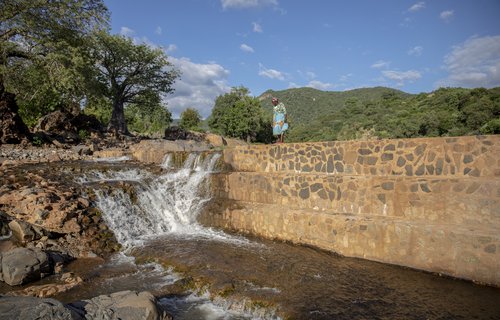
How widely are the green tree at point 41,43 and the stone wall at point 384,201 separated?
1153cm

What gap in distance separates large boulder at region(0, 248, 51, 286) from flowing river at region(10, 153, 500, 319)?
51cm

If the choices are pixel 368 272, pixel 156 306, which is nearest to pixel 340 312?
pixel 368 272

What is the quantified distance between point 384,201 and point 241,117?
1430 inches

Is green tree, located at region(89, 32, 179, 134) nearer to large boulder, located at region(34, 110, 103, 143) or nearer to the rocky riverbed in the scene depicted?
large boulder, located at region(34, 110, 103, 143)

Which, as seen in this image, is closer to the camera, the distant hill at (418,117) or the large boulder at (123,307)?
the large boulder at (123,307)

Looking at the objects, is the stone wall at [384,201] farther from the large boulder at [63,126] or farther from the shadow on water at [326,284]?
the large boulder at [63,126]

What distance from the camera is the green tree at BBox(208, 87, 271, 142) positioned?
4169 centimetres

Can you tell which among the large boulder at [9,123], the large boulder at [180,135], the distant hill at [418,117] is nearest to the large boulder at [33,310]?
the large boulder at [9,123]

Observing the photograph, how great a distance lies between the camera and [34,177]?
7.95 m

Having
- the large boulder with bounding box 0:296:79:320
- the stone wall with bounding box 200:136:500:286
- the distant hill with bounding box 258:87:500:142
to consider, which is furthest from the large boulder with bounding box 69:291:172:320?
the distant hill with bounding box 258:87:500:142

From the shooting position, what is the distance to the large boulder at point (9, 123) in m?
13.1

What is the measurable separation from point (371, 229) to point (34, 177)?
8.06 metres

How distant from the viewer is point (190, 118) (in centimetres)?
4941

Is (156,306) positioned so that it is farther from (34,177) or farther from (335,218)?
(34,177)
